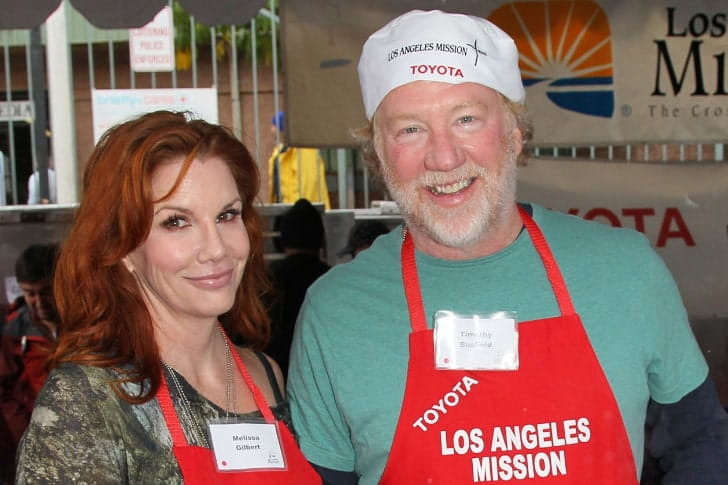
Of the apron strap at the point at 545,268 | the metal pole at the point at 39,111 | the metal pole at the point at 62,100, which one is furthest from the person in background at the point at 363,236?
the apron strap at the point at 545,268

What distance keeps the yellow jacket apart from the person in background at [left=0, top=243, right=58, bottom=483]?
184cm

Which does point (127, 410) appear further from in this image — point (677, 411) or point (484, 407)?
point (677, 411)

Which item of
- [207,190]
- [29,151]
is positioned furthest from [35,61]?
[207,190]

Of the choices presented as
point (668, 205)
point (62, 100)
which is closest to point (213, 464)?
point (668, 205)

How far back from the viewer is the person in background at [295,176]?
5.39m

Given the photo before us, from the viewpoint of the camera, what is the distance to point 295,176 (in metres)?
5.44

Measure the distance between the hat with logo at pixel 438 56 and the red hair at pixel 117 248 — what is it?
1.16ft

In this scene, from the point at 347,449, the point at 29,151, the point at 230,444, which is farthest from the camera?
the point at 29,151

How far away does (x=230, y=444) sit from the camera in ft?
5.41

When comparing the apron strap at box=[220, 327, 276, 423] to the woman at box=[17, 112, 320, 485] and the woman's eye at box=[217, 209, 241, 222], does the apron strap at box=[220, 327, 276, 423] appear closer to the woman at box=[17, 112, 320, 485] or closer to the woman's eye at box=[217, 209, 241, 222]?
the woman at box=[17, 112, 320, 485]

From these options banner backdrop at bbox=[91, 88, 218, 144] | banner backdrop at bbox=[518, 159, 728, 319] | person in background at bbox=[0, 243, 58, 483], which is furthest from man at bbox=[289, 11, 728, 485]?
banner backdrop at bbox=[91, 88, 218, 144]

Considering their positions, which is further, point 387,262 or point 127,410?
point 387,262

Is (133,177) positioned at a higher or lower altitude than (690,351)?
higher

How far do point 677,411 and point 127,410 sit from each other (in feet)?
3.32
